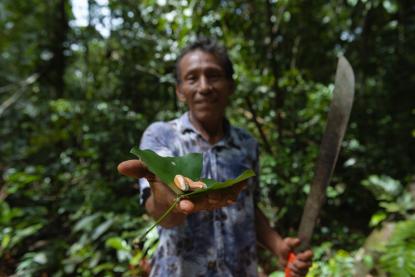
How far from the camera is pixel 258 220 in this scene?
4.53 ft

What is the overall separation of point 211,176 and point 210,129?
0.19 m

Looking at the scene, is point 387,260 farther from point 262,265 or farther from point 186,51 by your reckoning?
point 186,51

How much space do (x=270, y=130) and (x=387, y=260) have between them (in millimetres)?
1347

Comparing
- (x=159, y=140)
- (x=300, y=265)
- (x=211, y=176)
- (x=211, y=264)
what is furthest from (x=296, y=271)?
(x=159, y=140)

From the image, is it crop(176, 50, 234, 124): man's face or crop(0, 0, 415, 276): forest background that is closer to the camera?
crop(176, 50, 234, 124): man's face

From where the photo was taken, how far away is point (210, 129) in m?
1.26

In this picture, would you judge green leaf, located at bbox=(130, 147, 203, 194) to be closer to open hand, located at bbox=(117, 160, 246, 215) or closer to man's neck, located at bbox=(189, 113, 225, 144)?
open hand, located at bbox=(117, 160, 246, 215)

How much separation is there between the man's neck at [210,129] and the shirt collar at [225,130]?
0.02m

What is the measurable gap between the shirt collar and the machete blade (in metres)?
0.32

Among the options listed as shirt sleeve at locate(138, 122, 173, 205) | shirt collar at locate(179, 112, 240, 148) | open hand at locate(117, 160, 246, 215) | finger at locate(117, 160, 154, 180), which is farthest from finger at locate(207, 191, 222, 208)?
shirt collar at locate(179, 112, 240, 148)

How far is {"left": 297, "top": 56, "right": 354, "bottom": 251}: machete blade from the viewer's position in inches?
45.5

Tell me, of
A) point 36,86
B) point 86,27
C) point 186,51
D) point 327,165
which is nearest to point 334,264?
point 327,165

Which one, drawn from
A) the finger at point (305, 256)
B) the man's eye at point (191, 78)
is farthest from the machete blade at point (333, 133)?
the man's eye at point (191, 78)

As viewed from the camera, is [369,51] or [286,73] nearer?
[286,73]
